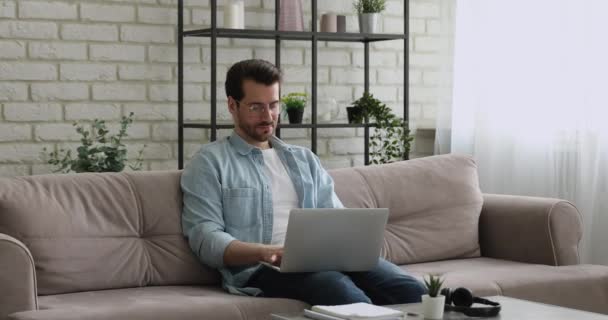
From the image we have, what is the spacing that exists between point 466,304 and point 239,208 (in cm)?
98

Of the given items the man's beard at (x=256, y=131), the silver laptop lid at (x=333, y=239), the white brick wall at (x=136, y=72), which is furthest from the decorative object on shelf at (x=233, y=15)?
the silver laptop lid at (x=333, y=239)

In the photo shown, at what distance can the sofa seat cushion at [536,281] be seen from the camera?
3.38 meters

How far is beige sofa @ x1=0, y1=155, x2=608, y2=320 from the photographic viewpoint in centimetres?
289

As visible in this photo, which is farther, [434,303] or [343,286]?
[343,286]

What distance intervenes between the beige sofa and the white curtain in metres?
0.55

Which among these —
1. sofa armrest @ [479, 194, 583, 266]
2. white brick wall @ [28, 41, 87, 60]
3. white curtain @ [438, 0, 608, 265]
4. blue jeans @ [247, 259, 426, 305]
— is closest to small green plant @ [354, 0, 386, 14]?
white curtain @ [438, 0, 608, 265]

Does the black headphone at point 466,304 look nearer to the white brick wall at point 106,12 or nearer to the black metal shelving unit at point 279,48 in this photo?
the black metal shelving unit at point 279,48

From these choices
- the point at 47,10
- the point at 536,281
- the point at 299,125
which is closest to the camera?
the point at 536,281

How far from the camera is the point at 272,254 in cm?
303

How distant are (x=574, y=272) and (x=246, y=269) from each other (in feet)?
3.95

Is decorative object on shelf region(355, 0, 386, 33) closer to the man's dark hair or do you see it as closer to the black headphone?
the man's dark hair

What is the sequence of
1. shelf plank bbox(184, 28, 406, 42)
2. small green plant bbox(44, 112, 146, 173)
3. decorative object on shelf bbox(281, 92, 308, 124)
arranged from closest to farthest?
small green plant bbox(44, 112, 146, 173) < shelf plank bbox(184, 28, 406, 42) < decorative object on shelf bbox(281, 92, 308, 124)

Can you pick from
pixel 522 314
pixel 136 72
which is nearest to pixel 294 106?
pixel 136 72

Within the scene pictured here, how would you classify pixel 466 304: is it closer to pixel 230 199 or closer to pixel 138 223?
pixel 230 199
